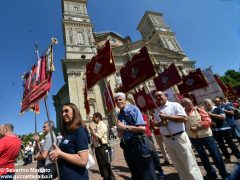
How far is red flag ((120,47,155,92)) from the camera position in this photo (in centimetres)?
630

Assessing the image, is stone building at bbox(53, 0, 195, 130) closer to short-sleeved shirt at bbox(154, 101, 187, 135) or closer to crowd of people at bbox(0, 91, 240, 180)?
crowd of people at bbox(0, 91, 240, 180)

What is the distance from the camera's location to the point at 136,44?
122 feet

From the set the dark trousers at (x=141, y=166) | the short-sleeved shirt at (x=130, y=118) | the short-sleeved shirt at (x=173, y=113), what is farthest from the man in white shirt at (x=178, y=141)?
the dark trousers at (x=141, y=166)

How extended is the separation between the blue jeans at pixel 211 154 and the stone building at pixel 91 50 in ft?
61.8

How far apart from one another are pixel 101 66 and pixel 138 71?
144cm

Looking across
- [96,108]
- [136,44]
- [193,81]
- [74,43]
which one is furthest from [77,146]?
[136,44]

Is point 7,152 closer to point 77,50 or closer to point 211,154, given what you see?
point 211,154

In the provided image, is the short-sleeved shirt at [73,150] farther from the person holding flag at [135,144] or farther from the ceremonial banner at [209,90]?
the ceremonial banner at [209,90]

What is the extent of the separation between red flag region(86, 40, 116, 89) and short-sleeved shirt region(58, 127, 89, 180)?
11.5 ft

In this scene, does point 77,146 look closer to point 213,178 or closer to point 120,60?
point 213,178

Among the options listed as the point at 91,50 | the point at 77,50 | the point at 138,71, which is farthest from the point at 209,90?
the point at 77,50

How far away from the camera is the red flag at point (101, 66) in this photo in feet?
18.9

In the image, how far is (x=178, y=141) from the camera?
3.61m

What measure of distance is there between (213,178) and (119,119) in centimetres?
281
